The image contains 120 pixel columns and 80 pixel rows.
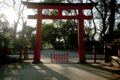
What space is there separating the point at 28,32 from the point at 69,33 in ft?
56.9

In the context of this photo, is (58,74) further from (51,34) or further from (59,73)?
(51,34)

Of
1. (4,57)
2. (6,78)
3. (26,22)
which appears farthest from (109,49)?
(26,22)

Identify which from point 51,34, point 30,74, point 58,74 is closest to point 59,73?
point 58,74

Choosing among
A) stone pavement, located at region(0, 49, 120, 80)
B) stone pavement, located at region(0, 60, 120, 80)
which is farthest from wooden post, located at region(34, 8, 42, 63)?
stone pavement, located at region(0, 60, 120, 80)

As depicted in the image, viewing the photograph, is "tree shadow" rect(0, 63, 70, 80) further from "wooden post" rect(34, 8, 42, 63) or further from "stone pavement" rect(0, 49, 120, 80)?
"wooden post" rect(34, 8, 42, 63)

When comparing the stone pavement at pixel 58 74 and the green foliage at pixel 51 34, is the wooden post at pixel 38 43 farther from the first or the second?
the green foliage at pixel 51 34

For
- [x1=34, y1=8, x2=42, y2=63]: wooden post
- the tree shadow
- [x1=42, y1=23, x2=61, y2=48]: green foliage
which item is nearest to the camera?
the tree shadow

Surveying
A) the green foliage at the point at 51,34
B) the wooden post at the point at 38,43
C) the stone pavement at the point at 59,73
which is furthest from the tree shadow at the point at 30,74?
the green foliage at the point at 51,34

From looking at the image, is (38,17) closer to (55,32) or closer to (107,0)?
(107,0)

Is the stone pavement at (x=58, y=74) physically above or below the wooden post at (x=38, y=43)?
below

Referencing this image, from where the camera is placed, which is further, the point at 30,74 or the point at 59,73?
the point at 59,73

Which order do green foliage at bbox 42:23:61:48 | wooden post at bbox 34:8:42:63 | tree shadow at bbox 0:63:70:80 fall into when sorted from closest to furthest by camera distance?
tree shadow at bbox 0:63:70:80
wooden post at bbox 34:8:42:63
green foliage at bbox 42:23:61:48

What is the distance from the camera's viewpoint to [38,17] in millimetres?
6863

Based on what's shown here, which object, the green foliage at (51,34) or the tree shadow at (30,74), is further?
the green foliage at (51,34)
